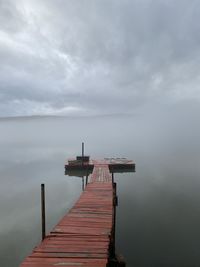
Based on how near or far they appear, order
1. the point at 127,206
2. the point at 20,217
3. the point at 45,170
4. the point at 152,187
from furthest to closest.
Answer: the point at 45,170, the point at 152,187, the point at 127,206, the point at 20,217

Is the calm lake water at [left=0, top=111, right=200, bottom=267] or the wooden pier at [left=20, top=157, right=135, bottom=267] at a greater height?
the wooden pier at [left=20, top=157, right=135, bottom=267]

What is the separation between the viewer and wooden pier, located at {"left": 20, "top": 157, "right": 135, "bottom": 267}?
9.48 m

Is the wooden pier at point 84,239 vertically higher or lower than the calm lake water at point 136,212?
higher

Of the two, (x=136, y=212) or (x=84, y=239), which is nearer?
(x=84, y=239)

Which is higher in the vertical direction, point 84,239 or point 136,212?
point 84,239

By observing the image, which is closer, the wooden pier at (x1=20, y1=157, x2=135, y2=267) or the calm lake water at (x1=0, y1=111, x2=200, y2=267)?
the wooden pier at (x1=20, y1=157, x2=135, y2=267)

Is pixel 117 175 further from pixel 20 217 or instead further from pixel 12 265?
pixel 12 265

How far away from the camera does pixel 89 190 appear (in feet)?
63.1

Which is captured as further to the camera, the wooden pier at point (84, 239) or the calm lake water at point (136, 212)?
the calm lake water at point (136, 212)

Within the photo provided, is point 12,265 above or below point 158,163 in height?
below

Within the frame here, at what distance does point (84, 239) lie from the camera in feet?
37.0

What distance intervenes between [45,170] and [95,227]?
25088 mm

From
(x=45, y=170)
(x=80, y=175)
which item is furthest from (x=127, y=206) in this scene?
(x=45, y=170)

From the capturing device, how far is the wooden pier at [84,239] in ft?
31.1
